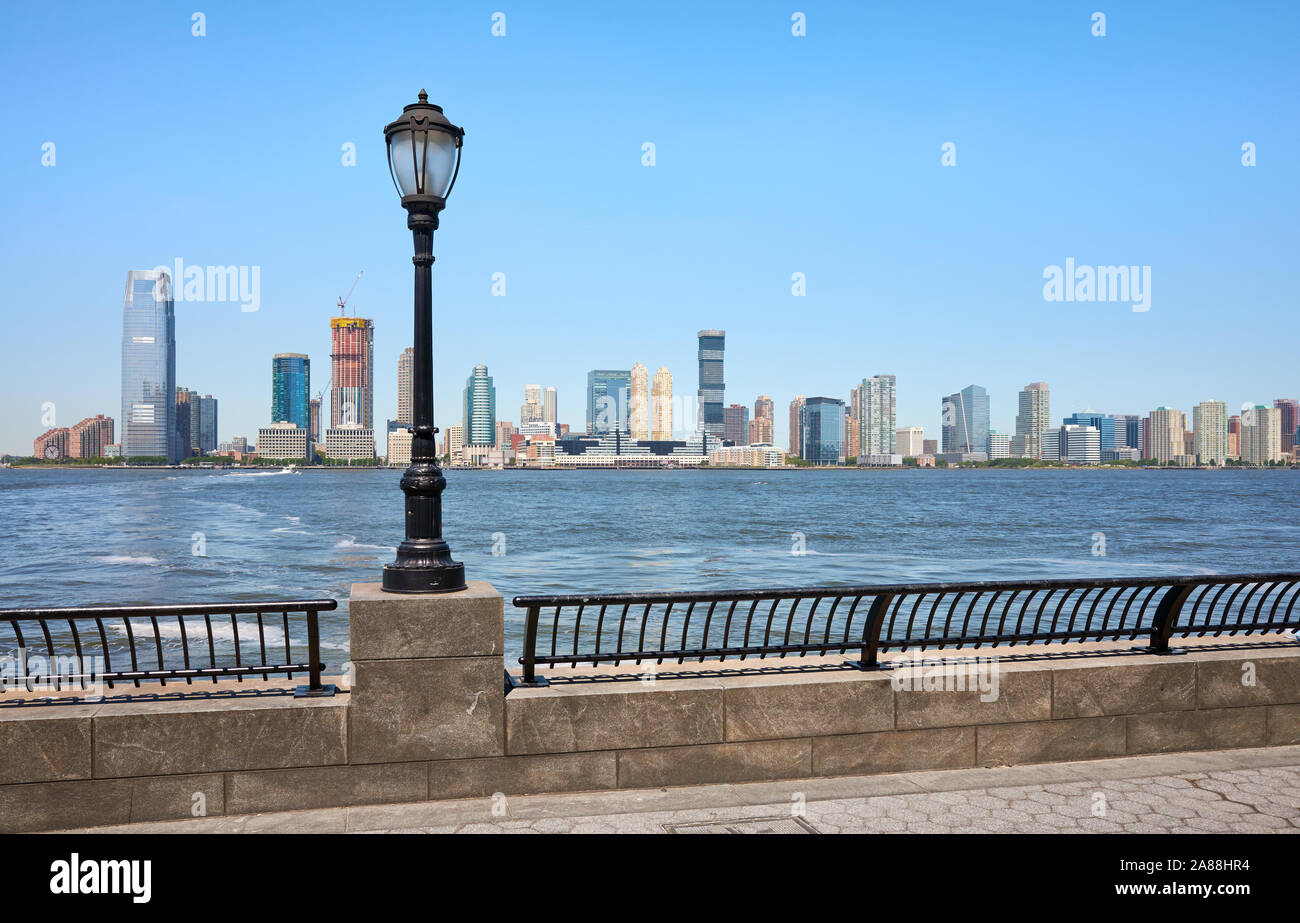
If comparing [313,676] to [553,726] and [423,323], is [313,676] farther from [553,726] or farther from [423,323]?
[423,323]

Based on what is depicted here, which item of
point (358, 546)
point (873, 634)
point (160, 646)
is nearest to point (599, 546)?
point (358, 546)

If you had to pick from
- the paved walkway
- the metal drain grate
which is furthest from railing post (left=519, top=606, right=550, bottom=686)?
the metal drain grate

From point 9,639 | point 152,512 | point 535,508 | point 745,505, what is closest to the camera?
point 9,639

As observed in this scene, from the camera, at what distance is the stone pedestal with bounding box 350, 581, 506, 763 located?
6207 millimetres

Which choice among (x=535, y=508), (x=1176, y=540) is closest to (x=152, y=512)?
(x=535, y=508)

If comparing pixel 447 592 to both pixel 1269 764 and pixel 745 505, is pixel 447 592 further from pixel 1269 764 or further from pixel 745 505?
pixel 745 505

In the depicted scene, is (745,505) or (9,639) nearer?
(9,639)

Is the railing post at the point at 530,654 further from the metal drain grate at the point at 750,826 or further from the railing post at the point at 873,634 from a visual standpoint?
the railing post at the point at 873,634

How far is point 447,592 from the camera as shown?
6418 millimetres

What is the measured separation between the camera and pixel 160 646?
7.30 m

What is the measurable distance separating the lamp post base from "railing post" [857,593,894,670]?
9.79ft

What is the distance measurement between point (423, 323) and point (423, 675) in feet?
7.76

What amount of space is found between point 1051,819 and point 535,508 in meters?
88.5
